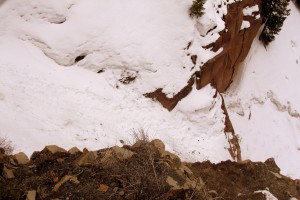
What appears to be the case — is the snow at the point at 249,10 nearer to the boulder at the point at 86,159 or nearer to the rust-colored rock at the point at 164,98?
the rust-colored rock at the point at 164,98

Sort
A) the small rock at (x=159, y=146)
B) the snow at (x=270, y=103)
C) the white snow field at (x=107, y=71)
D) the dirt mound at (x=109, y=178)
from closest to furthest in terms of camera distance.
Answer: the dirt mound at (x=109, y=178) < the small rock at (x=159, y=146) < the white snow field at (x=107, y=71) < the snow at (x=270, y=103)

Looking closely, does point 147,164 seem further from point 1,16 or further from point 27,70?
point 1,16

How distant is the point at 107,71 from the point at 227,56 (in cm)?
420

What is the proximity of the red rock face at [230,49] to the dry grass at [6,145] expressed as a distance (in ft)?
18.0

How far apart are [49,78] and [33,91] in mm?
636

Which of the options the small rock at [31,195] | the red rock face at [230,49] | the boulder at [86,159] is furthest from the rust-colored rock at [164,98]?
the small rock at [31,195]

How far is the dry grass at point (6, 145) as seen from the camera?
661cm

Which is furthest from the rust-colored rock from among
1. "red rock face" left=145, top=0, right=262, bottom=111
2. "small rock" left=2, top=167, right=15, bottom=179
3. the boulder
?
"small rock" left=2, top=167, right=15, bottom=179

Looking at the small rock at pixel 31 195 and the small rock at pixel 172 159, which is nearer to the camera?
the small rock at pixel 31 195

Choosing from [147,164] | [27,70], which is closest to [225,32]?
[27,70]

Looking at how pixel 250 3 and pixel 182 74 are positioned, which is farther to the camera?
pixel 250 3

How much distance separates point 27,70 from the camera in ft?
29.5

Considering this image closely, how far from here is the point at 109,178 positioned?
5273mm

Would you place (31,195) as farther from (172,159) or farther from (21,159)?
(172,159)
